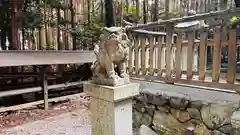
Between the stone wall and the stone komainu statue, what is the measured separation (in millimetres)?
1065

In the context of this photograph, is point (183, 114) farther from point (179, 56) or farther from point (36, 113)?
point (36, 113)

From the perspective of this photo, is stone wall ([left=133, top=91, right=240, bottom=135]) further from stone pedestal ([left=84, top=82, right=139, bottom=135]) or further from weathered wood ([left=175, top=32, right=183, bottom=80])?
stone pedestal ([left=84, top=82, right=139, bottom=135])

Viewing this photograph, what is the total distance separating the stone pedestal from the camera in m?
1.89

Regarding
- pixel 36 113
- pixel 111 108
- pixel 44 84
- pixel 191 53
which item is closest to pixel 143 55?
pixel 191 53

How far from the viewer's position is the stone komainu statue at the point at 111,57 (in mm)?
1929

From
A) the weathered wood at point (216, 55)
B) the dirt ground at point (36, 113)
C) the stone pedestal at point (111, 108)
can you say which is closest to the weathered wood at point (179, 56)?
the weathered wood at point (216, 55)

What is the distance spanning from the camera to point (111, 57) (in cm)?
196

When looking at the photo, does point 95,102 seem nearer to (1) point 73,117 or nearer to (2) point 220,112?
(2) point 220,112

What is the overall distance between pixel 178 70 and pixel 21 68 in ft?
20.0

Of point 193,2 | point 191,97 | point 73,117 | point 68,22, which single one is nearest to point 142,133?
point 191,97

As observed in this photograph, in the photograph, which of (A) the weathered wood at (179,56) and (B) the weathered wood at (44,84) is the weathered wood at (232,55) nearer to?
(A) the weathered wood at (179,56)

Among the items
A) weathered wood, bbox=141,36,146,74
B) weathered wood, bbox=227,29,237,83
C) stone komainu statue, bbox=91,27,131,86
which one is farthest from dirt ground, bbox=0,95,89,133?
weathered wood, bbox=227,29,237,83

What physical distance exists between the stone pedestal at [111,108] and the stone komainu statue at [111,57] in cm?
8

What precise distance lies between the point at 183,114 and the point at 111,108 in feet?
4.30
